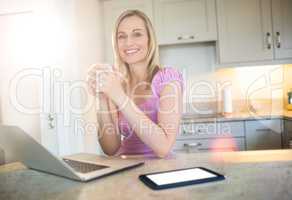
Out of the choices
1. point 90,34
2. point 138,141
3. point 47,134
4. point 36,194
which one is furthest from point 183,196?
point 90,34

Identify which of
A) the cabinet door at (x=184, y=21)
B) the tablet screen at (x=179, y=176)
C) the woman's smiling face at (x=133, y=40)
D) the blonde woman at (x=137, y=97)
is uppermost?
the cabinet door at (x=184, y=21)

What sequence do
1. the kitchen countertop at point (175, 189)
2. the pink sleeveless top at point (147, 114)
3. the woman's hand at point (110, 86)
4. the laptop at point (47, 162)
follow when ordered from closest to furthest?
the kitchen countertop at point (175, 189) → the laptop at point (47, 162) → the woman's hand at point (110, 86) → the pink sleeveless top at point (147, 114)

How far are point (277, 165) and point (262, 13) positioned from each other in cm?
214

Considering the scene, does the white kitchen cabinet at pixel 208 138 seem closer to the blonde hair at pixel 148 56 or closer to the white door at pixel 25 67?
the white door at pixel 25 67

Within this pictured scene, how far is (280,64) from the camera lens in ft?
8.38

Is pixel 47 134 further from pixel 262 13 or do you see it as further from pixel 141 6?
pixel 262 13

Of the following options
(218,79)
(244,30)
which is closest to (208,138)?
(218,79)

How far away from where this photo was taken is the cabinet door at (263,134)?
91.1 inches

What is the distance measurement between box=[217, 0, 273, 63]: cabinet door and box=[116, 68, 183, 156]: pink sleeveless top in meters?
1.61

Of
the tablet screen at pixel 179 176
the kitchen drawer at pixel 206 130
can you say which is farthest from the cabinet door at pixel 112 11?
the tablet screen at pixel 179 176

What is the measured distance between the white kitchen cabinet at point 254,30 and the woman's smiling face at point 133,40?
1530 millimetres

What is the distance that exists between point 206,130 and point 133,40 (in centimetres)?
140

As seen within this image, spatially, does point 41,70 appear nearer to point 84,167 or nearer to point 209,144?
point 209,144

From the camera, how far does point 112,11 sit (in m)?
2.72
